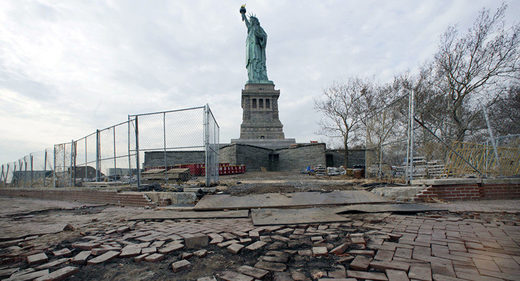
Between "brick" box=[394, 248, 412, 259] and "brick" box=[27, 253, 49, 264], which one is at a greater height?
"brick" box=[27, 253, 49, 264]

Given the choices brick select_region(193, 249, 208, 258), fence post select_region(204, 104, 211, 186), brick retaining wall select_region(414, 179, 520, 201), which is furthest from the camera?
fence post select_region(204, 104, 211, 186)

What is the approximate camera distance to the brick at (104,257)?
2.37m

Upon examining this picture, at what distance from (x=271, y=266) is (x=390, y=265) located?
40.1 inches

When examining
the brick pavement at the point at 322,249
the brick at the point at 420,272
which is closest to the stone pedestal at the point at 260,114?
the brick pavement at the point at 322,249

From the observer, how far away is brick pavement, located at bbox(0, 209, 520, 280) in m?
2.03

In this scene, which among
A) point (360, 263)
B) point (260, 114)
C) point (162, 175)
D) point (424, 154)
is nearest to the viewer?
point (360, 263)

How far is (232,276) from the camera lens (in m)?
2.02

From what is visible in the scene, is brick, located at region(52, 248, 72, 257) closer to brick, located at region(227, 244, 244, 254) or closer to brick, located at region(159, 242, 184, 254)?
brick, located at region(159, 242, 184, 254)

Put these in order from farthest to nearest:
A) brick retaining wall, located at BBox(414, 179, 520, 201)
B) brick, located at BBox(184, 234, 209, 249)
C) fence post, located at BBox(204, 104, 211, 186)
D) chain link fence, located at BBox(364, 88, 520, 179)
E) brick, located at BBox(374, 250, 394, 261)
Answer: fence post, located at BBox(204, 104, 211, 186) < chain link fence, located at BBox(364, 88, 520, 179) < brick retaining wall, located at BBox(414, 179, 520, 201) < brick, located at BBox(184, 234, 209, 249) < brick, located at BBox(374, 250, 394, 261)

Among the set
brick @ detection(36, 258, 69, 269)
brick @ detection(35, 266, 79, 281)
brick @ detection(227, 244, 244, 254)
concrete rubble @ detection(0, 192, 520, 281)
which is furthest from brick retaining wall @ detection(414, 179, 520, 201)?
brick @ detection(36, 258, 69, 269)

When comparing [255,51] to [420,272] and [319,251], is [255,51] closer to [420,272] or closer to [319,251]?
[319,251]

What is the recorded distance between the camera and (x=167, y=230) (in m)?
3.58

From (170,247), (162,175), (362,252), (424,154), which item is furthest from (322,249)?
(162,175)

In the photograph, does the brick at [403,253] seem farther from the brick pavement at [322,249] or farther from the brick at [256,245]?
the brick at [256,245]
